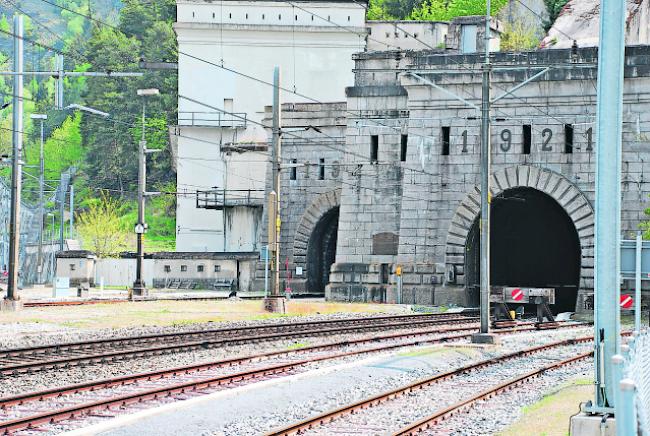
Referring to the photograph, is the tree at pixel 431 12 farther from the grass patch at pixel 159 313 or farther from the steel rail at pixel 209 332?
the steel rail at pixel 209 332

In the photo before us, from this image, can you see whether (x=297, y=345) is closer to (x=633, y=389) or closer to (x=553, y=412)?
(x=553, y=412)

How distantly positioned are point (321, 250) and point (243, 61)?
2371 cm

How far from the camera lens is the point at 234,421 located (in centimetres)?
1855

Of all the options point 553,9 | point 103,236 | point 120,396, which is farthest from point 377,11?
point 120,396

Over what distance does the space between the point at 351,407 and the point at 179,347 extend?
10.4m

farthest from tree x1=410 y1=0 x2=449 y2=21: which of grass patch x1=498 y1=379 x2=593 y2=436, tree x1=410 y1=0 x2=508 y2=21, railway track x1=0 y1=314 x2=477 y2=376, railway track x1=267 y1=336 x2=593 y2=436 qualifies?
grass patch x1=498 y1=379 x2=593 y2=436

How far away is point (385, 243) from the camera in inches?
2359

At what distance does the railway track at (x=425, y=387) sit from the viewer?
17750 millimetres

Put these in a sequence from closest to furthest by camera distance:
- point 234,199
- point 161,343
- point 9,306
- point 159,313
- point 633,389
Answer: point 633,389, point 161,343, point 9,306, point 159,313, point 234,199

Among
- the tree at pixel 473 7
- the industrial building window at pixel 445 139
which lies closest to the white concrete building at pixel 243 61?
the tree at pixel 473 7

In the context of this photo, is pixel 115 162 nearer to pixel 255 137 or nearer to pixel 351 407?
pixel 255 137

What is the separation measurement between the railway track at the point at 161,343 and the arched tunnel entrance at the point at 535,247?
62.1ft

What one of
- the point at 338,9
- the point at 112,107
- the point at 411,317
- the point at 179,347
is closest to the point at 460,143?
the point at 411,317

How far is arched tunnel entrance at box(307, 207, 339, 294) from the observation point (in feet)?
223
